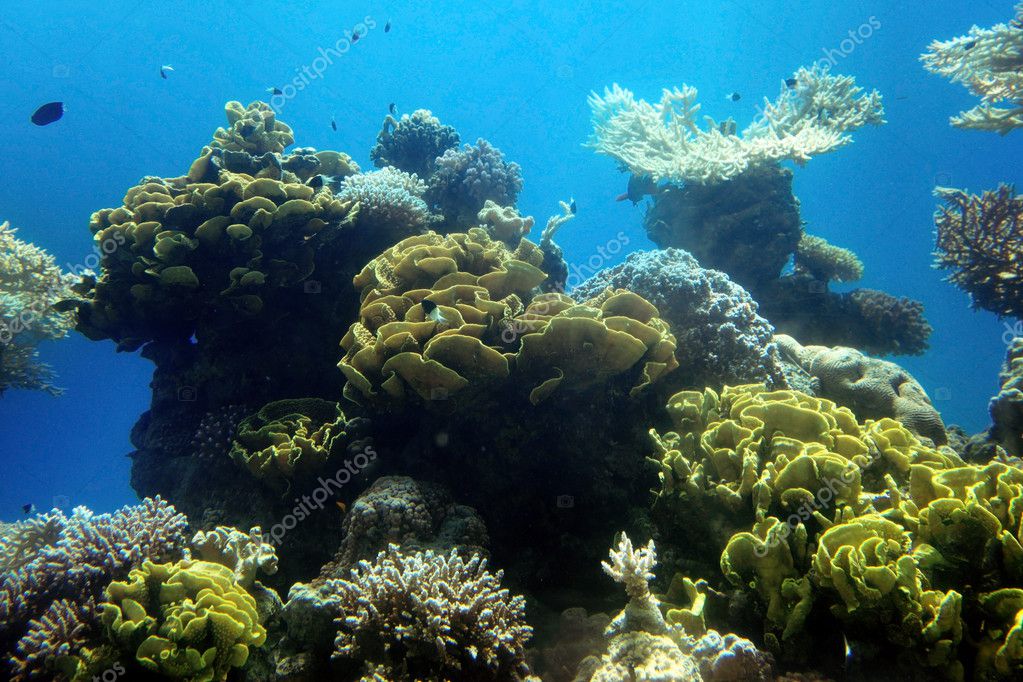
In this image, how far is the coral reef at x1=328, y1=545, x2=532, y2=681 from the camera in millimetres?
2717

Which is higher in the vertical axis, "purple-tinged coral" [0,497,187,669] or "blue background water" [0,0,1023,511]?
"blue background water" [0,0,1023,511]

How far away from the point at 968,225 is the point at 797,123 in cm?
301

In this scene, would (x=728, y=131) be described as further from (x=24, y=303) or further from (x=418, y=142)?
(x=24, y=303)

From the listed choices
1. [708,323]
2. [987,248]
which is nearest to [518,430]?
[708,323]

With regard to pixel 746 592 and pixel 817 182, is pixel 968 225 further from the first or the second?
pixel 817 182

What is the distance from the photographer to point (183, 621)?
2869mm

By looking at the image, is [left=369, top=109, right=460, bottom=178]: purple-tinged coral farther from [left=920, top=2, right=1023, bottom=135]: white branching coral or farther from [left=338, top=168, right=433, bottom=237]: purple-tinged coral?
[left=920, top=2, right=1023, bottom=135]: white branching coral

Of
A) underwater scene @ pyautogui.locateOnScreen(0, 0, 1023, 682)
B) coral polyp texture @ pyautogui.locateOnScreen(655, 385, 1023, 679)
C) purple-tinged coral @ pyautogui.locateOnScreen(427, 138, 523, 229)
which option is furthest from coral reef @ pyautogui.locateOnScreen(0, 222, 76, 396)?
coral polyp texture @ pyautogui.locateOnScreen(655, 385, 1023, 679)

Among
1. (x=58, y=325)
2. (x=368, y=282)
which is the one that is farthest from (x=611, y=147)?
(x=58, y=325)

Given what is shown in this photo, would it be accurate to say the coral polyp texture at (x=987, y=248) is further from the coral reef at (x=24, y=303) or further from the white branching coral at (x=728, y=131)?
the coral reef at (x=24, y=303)

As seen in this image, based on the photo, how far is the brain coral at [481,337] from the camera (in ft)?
13.3

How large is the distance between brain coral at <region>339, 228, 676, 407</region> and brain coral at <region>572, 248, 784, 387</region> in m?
0.65

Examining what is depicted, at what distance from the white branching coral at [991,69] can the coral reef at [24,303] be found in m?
15.2

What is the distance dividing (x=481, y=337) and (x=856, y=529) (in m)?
2.88
